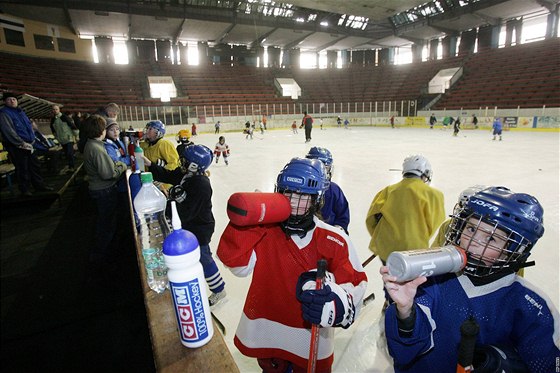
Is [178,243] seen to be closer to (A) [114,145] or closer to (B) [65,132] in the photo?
(A) [114,145]

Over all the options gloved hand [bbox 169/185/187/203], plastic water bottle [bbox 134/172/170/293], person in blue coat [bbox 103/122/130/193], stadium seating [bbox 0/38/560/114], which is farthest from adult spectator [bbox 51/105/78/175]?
stadium seating [bbox 0/38/560/114]

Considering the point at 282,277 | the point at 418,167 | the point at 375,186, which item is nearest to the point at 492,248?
the point at 282,277

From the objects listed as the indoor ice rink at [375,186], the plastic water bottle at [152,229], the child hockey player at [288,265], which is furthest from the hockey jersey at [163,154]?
the child hockey player at [288,265]

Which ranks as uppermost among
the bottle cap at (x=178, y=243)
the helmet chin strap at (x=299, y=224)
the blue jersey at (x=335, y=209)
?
the bottle cap at (x=178, y=243)

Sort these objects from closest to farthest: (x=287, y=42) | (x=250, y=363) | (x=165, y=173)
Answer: (x=250, y=363)
(x=165, y=173)
(x=287, y=42)

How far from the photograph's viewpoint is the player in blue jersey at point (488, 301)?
3.50ft

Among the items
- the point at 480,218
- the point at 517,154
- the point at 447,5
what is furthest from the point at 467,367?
the point at 447,5

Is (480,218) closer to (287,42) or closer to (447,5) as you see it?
(447,5)

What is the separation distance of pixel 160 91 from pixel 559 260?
31235 millimetres

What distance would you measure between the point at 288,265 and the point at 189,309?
0.71 metres

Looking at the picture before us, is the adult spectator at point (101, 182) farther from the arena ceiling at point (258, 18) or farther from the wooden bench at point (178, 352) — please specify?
the arena ceiling at point (258, 18)

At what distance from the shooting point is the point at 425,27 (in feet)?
98.7

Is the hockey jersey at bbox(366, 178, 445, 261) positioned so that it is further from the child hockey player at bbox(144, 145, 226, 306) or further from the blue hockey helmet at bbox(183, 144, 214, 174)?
the blue hockey helmet at bbox(183, 144, 214, 174)

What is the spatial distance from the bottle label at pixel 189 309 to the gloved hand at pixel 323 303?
1.18 ft
